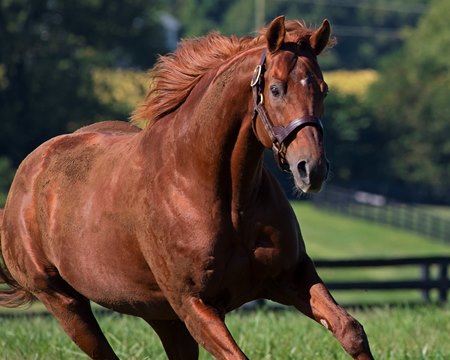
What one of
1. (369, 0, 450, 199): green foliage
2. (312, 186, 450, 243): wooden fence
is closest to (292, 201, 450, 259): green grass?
(312, 186, 450, 243): wooden fence

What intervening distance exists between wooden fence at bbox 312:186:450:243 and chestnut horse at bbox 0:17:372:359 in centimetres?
3976

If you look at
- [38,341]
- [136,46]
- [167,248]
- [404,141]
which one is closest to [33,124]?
[136,46]

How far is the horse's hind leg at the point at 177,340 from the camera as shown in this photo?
7.89m

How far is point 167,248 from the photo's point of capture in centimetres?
671

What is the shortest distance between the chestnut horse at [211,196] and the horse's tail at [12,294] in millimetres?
1174

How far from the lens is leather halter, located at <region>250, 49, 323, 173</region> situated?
5965 millimetres

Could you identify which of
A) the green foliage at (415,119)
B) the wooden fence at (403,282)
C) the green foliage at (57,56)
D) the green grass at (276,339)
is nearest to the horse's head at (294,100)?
the green grass at (276,339)

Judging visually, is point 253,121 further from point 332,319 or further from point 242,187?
point 332,319

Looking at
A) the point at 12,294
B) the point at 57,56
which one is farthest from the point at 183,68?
the point at 57,56

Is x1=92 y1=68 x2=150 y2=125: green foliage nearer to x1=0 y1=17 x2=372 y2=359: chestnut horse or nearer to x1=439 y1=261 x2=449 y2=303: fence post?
x1=439 y1=261 x2=449 y2=303: fence post

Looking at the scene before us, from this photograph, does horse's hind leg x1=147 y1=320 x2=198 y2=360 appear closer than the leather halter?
No

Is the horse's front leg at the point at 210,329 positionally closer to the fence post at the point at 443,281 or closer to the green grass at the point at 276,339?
the green grass at the point at 276,339

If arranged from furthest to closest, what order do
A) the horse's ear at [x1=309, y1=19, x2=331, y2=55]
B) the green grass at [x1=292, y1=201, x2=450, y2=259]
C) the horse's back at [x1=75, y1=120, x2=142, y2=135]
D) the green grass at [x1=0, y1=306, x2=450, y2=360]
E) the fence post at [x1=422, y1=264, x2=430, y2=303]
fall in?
the green grass at [x1=292, y1=201, x2=450, y2=259], the fence post at [x1=422, y1=264, x2=430, y2=303], the green grass at [x1=0, y1=306, x2=450, y2=360], the horse's back at [x1=75, y1=120, x2=142, y2=135], the horse's ear at [x1=309, y1=19, x2=331, y2=55]

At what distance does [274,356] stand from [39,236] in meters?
1.93
